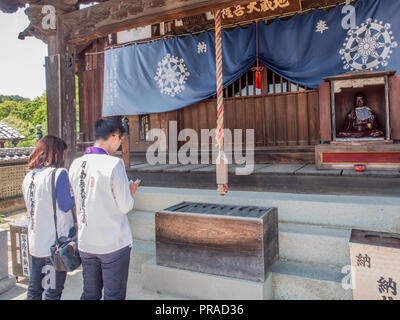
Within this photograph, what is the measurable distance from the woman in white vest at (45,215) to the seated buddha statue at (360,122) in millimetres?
4594

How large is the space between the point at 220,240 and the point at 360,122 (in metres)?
3.72

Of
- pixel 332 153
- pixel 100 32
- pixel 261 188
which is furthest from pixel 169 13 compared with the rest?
pixel 332 153

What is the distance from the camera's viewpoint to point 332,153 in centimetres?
482

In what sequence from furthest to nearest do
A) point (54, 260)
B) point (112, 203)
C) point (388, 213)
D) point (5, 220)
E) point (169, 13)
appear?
point (5, 220) < point (169, 13) < point (388, 213) < point (54, 260) < point (112, 203)

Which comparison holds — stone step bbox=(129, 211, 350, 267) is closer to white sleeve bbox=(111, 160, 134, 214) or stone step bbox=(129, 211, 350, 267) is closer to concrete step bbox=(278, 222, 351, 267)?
concrete step bbox=(278, 222, 351, 267)

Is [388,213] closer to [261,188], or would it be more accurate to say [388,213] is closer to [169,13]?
[261,188]

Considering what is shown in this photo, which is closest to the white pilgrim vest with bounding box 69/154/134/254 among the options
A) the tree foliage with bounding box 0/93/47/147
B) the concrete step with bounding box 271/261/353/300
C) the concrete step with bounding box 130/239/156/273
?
the concrete step with bounding box 130/239/156/273

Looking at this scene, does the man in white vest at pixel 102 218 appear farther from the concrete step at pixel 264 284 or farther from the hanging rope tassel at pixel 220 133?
the hanging rope tassel at pixel 220 133

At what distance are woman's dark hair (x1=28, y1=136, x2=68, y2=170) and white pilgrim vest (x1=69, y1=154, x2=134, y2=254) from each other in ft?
1.80

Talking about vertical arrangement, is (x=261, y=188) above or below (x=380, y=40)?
below

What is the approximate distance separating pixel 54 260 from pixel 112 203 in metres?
0.82

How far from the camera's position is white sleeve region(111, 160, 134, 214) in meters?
2.43

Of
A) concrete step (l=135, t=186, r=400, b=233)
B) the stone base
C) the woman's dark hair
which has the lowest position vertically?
the stone base

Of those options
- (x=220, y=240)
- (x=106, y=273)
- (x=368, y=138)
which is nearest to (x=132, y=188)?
(x=106, y=273)
